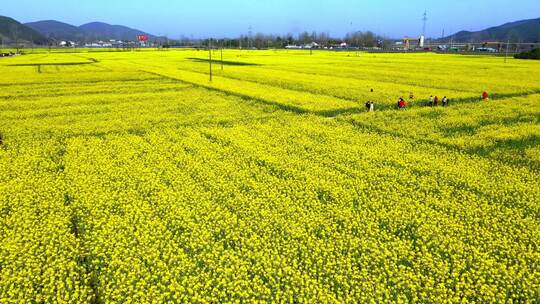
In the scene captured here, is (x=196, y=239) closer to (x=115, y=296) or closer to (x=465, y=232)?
(x=115, y=296)

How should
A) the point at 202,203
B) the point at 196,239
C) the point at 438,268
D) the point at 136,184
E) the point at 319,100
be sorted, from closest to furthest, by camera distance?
the point at 438,268 → the point at 196,239 → the point at 202,203 → the point at 136,184 → the point at 319,100

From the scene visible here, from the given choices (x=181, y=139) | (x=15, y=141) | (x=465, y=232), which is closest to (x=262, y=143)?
(x=181, y=139)

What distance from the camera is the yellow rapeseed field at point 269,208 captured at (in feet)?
31.8

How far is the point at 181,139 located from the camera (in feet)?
73.5

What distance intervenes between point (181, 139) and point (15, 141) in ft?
28.4

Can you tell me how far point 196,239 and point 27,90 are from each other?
124 feet

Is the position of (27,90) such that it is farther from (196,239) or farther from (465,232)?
(465,232)

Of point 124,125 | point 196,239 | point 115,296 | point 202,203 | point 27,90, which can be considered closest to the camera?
point 115,296

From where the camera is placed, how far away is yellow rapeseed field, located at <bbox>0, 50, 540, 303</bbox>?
9.69m

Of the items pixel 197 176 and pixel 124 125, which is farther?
pixel 124 125

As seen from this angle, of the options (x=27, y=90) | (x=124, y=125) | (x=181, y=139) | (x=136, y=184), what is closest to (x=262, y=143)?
(x=181, y=139)

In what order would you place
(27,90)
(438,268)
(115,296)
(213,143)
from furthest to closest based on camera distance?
(27,90) < (213,143) < (438,268) < (115,296)

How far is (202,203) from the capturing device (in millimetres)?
13906

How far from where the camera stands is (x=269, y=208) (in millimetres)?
13648
